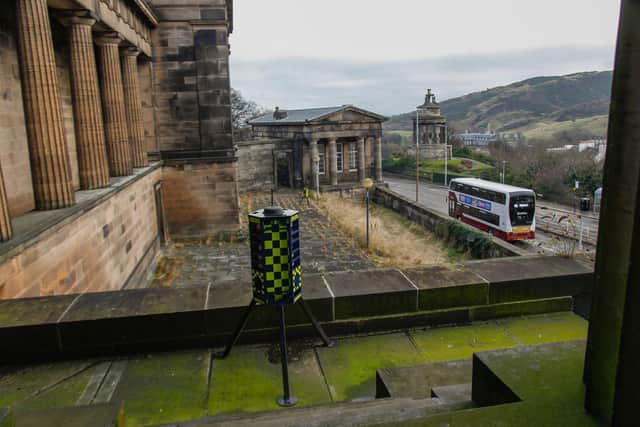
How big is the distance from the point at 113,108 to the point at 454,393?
1139 centimetres

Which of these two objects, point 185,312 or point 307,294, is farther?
point 307,294

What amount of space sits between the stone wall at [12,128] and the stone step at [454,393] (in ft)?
24.1

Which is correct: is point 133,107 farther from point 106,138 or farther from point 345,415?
point 345,415

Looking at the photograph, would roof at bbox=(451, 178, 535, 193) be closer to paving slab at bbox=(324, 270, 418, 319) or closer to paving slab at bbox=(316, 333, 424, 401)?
paving slab at bbox=(324, 270, 418, 319)

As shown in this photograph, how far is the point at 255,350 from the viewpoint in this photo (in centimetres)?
407

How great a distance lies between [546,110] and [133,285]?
152m

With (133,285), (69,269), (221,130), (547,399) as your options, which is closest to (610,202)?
(547,399)

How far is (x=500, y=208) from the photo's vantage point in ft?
79.2

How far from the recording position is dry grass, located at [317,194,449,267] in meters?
18.0

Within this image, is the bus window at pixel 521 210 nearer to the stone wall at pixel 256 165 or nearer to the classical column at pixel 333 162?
the classical column at pixel 333 162

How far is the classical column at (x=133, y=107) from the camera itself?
535 inches

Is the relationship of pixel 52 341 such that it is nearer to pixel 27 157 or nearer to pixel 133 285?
pixel 27 157

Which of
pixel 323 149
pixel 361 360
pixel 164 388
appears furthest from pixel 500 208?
pixel 164 388

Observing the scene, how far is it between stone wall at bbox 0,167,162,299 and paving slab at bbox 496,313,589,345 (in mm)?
5382
